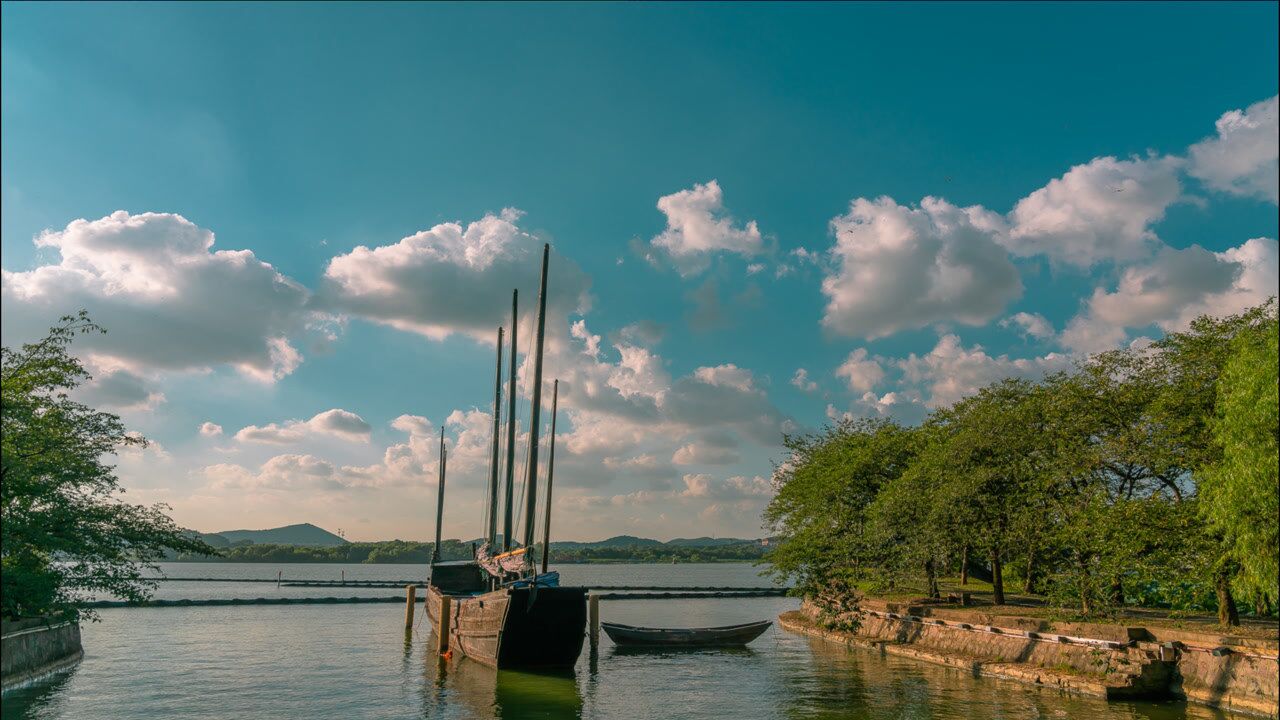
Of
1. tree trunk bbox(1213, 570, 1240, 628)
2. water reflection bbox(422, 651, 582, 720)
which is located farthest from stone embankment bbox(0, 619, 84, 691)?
tree trunk bbox(1213, 570, 1240, 628)

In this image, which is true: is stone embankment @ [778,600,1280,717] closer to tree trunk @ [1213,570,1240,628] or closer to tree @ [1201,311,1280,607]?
tree trunk @ [1213,570,1240,628]

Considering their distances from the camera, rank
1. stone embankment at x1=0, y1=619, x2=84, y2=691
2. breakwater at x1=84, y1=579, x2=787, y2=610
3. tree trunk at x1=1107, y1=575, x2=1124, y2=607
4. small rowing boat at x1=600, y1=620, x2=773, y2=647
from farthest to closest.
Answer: breakwater at x1=84, y1=579, x2=787, y2=610
small rowing boat at x1=600, y1=620, x2=773, y2=647
tree trunk at x1=1107, y1=575, x2=1124, y2=607
stone embankment at x1=0, y1=619, x2=84, y2=691

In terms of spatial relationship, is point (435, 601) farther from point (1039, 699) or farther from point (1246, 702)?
point (1246, 702)

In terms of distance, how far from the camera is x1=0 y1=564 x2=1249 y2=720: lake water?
26.6 meters

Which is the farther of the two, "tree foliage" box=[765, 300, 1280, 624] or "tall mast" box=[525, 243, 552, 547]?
"tall mast" box=[525, 243, 552, 547]

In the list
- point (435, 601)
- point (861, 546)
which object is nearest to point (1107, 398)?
point (861, 546)

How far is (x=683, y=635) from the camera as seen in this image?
4447 cm

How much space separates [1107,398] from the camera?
1330 inches

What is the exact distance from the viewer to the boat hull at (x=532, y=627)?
1298 inches

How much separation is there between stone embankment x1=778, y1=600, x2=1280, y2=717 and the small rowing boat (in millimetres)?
7727

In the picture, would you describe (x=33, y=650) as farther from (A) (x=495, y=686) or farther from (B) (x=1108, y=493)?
(B) (x=1108, y=493)

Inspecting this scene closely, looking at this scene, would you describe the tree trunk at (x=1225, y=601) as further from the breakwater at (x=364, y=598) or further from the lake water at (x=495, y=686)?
the breakwater at (x=364, y=598)

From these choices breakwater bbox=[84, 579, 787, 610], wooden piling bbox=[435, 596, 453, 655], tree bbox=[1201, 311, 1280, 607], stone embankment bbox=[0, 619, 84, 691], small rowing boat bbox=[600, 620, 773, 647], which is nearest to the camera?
tree bbox=[1201, 311, 1280, 607]

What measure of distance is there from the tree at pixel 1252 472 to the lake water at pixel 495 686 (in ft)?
16.1
